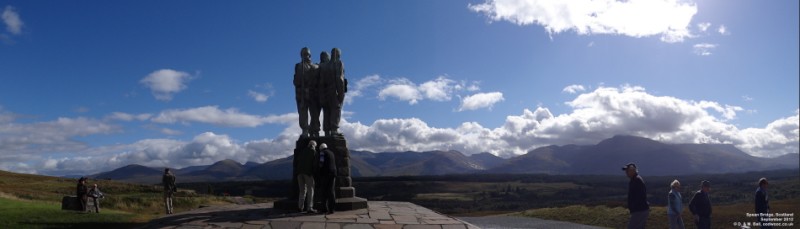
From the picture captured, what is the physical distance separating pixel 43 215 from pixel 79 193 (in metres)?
3.61

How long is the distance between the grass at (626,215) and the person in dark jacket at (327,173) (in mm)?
16580

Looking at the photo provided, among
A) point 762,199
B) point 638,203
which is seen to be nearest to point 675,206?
point 638,203

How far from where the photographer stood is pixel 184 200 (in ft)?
108

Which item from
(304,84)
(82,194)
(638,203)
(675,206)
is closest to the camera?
(638,203)

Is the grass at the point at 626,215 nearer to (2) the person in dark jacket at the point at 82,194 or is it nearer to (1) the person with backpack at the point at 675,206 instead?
(1) the person with backpack at the point at 675,206

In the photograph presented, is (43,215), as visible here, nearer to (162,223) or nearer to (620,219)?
(162,223)

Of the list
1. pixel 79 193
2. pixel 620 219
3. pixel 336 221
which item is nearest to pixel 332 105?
pixel 336 221

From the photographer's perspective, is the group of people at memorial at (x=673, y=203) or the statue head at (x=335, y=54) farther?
the statue head at (x=335, y=54)

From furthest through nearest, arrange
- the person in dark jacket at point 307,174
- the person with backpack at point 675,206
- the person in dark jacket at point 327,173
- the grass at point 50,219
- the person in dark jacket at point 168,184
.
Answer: the person in dark jacket at point 168,184 < the grass at point 50,219 < the person in dark jacket at point 307,174 < the person in dark jacket at point 327,173 < the person with backpack at point 675,206

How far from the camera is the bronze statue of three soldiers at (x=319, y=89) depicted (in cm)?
1545

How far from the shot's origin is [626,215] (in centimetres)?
2536

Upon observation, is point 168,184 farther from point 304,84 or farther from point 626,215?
point 626,215

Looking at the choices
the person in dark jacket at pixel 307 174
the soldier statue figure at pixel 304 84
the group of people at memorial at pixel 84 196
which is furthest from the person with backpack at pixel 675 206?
the group of people at memorial at pixel 84 196

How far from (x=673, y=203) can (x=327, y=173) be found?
8.41m
